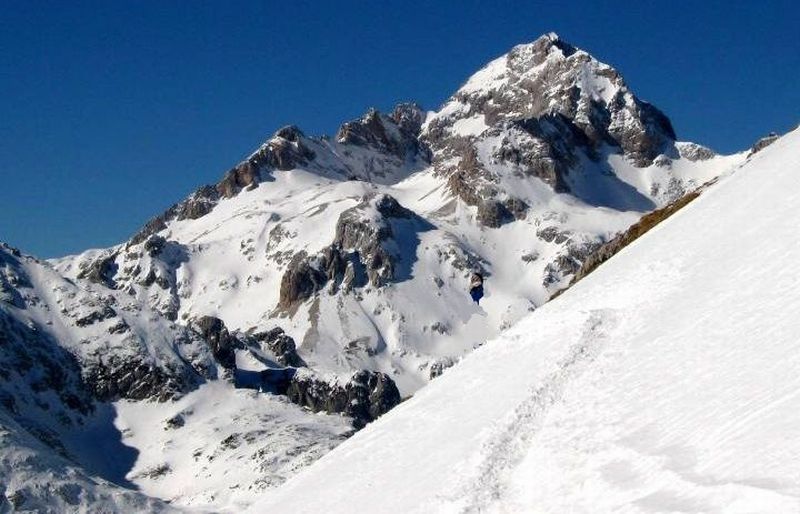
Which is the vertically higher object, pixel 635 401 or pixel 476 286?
pixel 476 286

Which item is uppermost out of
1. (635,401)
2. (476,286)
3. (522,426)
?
(476,286)

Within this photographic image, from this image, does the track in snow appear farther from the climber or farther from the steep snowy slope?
the climber

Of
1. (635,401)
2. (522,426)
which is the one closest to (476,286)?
(522,426)

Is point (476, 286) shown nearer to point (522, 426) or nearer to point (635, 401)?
point (522, 426)

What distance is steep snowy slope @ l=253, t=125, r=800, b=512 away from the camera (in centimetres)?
1859

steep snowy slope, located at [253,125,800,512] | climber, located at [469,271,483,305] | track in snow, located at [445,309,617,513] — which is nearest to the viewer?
steep snowy slope, located at [253,125,800,512]

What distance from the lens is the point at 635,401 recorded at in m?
24.4

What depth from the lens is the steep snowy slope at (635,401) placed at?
732 inches

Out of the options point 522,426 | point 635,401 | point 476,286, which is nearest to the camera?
point 635,401

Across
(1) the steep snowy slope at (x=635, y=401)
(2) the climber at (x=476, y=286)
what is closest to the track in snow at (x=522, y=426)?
(1) the steep snowy slope at (x=635, y=401)

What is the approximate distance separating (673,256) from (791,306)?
13.4 metres

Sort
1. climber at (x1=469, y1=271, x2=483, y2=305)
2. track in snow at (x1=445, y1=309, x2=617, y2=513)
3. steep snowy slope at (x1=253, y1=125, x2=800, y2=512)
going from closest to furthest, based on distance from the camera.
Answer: steep snowy slope at (x1=253, y1=125, x2=800, y2=512) < track in snow at (x1=445, y1=309, x2=617, y2=513) < climber at (x1=469, y1=271, x2=483, y2=305)

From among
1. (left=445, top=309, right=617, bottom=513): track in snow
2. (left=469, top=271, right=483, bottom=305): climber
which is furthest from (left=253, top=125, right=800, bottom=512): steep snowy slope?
(left=469, top=271, right=483, bottom=305): climber

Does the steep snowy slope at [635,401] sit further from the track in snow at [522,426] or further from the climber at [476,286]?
the climber at [476,286]
